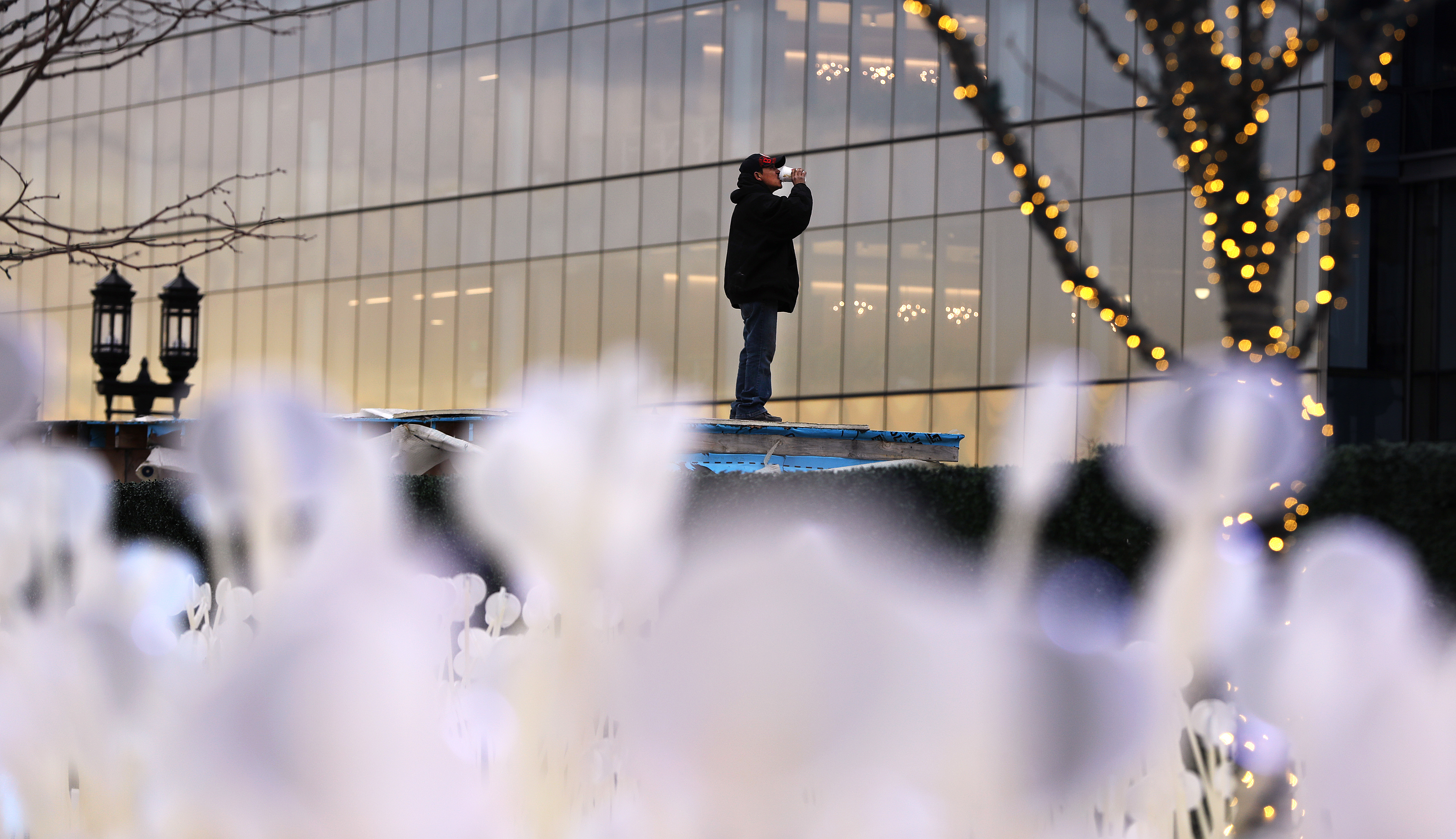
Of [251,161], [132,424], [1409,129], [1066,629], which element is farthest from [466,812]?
[251,161]

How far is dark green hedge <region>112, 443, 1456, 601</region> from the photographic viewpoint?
389cm

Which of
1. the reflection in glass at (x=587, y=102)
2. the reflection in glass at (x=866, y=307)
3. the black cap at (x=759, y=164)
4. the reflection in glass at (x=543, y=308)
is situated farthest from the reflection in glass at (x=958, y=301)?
the black cap at (x=759, y=164)

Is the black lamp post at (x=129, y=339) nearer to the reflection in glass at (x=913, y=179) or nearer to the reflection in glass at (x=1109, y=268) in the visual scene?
the reflection in glass at (x=913, y=179)

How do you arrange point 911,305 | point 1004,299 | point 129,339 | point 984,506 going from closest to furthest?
point 984,506, point 129,339, point 1004,299, point 911,305

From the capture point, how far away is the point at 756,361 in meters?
9.08

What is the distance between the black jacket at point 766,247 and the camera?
29.8 feet

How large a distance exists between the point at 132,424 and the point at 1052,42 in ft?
48.7

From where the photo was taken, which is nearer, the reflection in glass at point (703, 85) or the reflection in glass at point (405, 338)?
the reflection in glass at point (703, 85)

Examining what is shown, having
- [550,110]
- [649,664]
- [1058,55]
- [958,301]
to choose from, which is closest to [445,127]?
[550,110]

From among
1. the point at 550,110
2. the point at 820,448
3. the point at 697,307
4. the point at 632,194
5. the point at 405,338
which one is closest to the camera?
the point at 820,448

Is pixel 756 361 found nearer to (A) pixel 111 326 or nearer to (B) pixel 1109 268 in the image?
(A) pixel 111 326

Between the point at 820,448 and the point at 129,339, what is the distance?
1229 centimetres

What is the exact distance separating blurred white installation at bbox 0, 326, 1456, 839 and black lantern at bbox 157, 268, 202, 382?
675 inches

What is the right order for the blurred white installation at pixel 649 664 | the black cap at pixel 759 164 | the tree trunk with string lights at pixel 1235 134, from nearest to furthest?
the blurred white installation at pixel 649 664
the tree trunk with string lights at pixel 1235 134
the black cap at pixel 759 164
